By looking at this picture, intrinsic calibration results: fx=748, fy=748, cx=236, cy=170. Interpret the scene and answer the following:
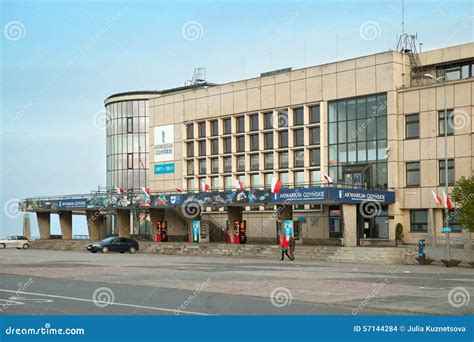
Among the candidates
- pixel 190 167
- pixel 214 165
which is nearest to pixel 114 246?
pixel 214 165

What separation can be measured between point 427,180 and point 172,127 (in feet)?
97.9

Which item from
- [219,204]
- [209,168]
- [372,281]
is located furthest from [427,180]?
[372,281]

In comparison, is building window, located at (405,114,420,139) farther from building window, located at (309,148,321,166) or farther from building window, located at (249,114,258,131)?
building window, located at (249,114,258,131)

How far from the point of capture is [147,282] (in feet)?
88.7

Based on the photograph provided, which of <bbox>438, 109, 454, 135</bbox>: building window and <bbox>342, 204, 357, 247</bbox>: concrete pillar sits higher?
<bbox>438, 109, 454, 135</bbox>: building window

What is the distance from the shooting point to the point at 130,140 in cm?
9519

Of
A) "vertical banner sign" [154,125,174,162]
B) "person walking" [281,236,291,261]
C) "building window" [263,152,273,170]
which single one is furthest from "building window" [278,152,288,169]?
"person walking" [281,236,291,261]

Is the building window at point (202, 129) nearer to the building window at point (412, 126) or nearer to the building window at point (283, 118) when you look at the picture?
the building window at point (283, 118)

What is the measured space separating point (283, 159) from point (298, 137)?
252 centimetres

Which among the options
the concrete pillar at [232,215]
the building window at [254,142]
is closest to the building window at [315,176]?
the concrete pillar at [232,215]

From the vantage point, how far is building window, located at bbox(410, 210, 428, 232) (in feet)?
183

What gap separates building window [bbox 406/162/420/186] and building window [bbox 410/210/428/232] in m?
2.19

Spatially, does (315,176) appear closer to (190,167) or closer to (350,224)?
(350,224)

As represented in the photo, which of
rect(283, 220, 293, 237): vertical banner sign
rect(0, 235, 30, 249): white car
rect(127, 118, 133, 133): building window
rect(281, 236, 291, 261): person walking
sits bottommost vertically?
rect(0, 235, 30, 249): white car
